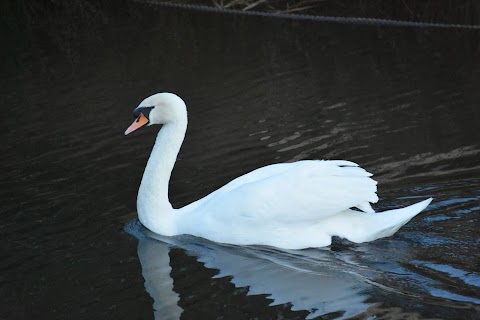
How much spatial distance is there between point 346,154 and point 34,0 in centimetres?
1238

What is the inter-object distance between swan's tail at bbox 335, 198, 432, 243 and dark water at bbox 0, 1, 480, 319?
8 centimetres

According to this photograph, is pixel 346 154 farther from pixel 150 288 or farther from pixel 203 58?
pixel 203 58

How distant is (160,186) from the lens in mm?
6617

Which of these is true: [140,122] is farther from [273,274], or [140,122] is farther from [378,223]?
[378,223]

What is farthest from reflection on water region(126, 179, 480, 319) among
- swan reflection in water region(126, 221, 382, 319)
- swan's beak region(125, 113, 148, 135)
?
swan's beak region(125, 113, 148, 135)

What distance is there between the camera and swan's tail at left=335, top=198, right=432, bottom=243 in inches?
233

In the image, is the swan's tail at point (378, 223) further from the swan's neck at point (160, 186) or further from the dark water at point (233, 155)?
the swan's neck at point (160, 186)

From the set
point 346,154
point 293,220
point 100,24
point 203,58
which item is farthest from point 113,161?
point 100,24

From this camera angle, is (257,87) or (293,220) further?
(257,87)

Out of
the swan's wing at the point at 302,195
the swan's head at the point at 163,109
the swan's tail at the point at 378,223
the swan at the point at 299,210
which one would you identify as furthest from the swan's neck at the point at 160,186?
the swan's tail at the point at 378,223

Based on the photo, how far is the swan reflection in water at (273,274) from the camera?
515 centimetres

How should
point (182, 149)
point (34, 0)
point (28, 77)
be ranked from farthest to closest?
point (34, 0)
point (28, 77)
point (182, 149)

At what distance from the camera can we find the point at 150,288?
5645mm

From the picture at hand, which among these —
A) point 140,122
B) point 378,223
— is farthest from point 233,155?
point 378,223
